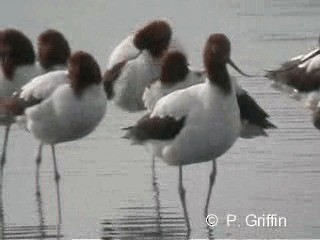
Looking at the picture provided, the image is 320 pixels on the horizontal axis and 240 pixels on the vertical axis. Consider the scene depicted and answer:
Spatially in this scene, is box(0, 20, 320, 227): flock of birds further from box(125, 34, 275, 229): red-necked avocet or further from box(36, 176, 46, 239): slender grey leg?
box(36, 176, 46, 239): slender grey leg

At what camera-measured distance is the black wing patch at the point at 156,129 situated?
1142 centimetres

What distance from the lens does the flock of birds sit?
11.4m

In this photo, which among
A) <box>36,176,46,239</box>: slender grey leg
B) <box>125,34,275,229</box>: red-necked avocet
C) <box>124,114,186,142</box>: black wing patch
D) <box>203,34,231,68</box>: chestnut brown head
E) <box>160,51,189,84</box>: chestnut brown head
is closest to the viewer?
<box>36,176,46,239</box>: slender grey leg

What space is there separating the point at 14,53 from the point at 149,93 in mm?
1604

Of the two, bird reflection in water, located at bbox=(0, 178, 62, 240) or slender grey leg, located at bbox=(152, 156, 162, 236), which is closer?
bird reflection in water, located at bbox=(0, 178, 62, 240)

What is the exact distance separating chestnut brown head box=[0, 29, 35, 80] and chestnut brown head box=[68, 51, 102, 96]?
158cm

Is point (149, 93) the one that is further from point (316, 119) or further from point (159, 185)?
point (316, 119)

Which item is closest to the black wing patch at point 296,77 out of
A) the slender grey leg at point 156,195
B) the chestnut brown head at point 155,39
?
the chestnut brown head at point 155,39

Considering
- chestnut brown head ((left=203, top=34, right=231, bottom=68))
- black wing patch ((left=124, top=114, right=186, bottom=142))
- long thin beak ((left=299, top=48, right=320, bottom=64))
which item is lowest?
long thin beak ((left=299, top=48, right=320, bottom=64))

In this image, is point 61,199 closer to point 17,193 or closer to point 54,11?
point 17,193

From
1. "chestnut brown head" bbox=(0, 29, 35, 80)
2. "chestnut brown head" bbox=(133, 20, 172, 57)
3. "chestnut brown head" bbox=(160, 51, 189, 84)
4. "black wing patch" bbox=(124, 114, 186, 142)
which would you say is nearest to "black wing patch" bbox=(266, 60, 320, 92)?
"chestnut brown head" bbox=(133, 20, 172, 57)

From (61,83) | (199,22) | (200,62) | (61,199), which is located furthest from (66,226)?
(199,22)

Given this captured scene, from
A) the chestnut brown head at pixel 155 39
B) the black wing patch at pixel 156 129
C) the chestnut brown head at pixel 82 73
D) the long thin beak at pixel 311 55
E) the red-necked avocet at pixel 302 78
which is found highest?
the chestnut brown head at pixel 82 73

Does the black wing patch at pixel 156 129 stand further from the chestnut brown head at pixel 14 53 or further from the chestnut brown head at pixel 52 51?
the chestnut brown head at pixel 14 53
